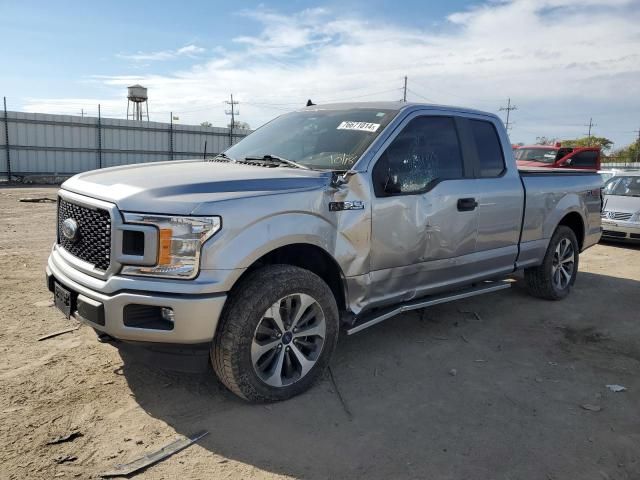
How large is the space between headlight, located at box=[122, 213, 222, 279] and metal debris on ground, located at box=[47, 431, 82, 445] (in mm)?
946

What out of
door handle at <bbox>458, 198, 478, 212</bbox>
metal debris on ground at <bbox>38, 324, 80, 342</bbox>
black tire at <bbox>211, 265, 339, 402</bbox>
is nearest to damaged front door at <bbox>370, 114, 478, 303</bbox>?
door handle at <bbox>458, 198, 478, 212</bbox>

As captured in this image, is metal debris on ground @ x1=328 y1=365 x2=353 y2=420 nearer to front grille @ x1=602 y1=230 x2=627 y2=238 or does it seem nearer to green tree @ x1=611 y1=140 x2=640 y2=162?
front grille @ x1=602 y1=230 x2=627 y2=238

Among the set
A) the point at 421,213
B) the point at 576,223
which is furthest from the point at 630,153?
the point at 421,213

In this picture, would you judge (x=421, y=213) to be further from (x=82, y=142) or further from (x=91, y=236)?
(x=82, y=142)

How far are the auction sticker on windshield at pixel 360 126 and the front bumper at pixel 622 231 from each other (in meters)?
8.12

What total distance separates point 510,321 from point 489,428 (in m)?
2.35


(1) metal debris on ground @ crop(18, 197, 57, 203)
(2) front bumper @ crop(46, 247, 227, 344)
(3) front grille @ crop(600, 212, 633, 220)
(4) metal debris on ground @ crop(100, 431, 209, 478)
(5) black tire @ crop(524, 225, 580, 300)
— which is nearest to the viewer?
(4) metal debris on ground @ crop(100, 431, 209, 478)

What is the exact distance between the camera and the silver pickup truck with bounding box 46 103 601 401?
296 centimetres

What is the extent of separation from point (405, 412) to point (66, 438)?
1976 millimetres

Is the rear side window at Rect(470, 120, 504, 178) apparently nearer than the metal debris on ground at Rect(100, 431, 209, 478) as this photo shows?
No

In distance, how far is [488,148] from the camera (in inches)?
200

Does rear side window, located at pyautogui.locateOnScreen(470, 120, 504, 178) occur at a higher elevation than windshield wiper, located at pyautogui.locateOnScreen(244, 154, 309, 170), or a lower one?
higher

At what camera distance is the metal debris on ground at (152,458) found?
2.64m

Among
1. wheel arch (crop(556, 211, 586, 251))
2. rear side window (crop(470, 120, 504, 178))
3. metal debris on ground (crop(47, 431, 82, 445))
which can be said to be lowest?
metal debris on ground (crop(47, 431, 82, 445))
